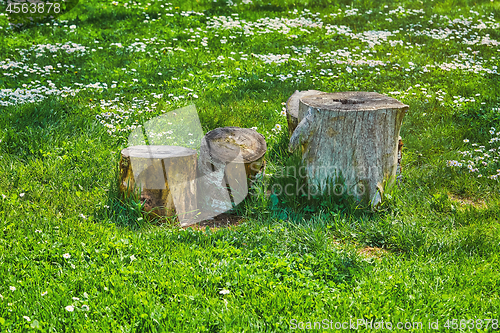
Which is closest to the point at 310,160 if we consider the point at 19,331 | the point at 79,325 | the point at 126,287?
the point at 126,287

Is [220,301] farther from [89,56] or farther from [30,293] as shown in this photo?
[89,56]

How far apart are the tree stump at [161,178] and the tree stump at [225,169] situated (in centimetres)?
18

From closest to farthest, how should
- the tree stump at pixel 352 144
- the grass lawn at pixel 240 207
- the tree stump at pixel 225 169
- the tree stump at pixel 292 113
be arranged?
the grass lawn at pixel 240 207
the tree stump at pixel 352 144
the tree stump at pixel 225 169
the tree stump at pixel 292 113

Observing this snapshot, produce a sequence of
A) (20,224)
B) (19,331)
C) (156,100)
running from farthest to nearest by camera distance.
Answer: (156,100) → (20,224) → (19,331)

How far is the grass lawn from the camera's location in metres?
2.88

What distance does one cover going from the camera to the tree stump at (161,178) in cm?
396

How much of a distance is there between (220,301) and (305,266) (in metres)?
0.77

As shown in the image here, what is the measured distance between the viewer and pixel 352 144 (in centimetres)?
417

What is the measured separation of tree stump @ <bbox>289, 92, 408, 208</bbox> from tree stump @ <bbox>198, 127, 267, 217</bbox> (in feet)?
1.61

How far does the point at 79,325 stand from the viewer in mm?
2676
